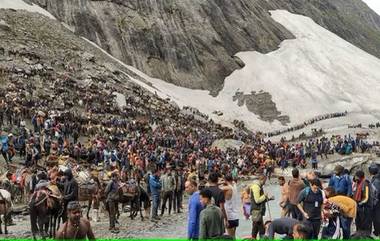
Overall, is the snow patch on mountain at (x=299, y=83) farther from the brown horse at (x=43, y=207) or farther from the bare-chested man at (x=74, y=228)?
the bare-chested man at (x=74, y=228)

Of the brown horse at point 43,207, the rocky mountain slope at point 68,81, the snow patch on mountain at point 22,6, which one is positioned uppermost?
the snow patch on mountain at point 22,6

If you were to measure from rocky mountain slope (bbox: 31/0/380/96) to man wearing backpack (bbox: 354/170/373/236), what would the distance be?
71618mm

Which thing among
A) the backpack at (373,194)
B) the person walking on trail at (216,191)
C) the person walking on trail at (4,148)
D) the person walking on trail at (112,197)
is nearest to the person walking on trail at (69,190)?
the person walking on trail at (112,197)

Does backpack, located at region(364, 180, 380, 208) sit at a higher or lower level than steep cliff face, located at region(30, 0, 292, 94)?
lower

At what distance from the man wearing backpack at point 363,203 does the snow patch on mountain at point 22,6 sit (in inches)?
2570

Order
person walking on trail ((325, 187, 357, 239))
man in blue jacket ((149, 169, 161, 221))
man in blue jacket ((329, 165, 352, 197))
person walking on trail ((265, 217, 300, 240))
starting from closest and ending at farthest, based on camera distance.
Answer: person walking on trail ((265, 217, 300, 240)) → person walking on trail ((325, 187, 357, 239)) → man in blue jacket ((329, 165, 352, 197)) → man in blue jacket ((149, 169, 161, 221))

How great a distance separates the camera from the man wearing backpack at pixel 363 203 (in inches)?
580

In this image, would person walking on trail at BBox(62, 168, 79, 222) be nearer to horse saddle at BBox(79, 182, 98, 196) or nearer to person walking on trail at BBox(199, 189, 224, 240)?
horse saddle at BBox(79, 182, 98, 196)

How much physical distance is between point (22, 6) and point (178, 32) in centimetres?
2751

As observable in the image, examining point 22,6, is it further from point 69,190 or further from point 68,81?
point 69,190

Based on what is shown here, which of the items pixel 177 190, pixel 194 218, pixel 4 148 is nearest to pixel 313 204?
pixel 194 218

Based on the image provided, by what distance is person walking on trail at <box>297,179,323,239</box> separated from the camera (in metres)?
13.3

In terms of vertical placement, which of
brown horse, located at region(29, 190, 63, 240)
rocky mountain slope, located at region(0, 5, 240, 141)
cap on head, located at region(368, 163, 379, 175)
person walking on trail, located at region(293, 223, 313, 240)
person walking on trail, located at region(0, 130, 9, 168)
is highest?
rocky mountain slope, located at region(0, 5, 240, 141)

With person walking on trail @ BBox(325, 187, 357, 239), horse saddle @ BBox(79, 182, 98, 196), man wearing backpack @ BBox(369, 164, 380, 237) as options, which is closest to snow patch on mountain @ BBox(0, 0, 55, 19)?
horse saddle @ BBox(79, 182, 98, 196)
